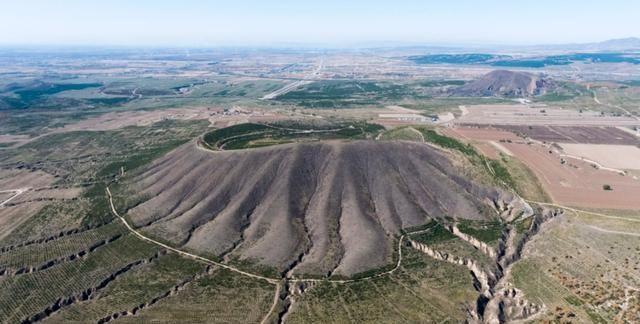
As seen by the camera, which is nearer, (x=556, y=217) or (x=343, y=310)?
(x=343, y=310)

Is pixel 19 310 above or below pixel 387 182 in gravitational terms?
below

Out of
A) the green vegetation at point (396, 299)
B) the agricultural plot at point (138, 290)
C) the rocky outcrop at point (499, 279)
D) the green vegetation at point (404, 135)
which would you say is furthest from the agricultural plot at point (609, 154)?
the agricultural plot at point (138, 290)

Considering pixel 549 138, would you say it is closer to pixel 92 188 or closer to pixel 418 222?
pixel 418 222

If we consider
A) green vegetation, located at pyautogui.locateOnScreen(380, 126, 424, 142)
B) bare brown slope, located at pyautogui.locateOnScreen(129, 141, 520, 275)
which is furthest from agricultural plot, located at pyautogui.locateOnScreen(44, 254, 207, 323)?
green vegetation, located at pyautogui.locateOnScreen(380, 126, 424, 142)

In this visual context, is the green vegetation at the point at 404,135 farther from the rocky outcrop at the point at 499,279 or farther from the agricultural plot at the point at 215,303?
the agricultural plot at the point at 215,303

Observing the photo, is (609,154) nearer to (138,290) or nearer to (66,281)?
(138,290)

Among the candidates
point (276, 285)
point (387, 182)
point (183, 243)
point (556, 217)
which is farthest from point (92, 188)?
point (556, 217)

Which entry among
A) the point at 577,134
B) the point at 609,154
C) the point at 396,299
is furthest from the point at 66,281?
the point at 577,134
